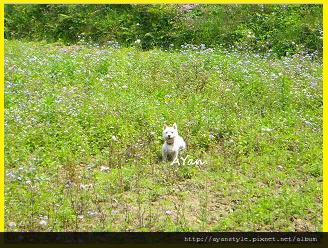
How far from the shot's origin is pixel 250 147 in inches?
514

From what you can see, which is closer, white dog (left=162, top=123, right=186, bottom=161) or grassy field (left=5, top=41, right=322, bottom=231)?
grassy field (left=5, top=41, right=322, bottom=231)

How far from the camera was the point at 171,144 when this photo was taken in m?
12.4

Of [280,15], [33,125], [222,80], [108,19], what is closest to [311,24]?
[280,15]

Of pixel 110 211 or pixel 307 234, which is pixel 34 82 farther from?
pixel 307 234

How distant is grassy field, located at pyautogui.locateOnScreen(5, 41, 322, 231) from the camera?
10.7 meters

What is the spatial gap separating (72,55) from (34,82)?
2.87 meters

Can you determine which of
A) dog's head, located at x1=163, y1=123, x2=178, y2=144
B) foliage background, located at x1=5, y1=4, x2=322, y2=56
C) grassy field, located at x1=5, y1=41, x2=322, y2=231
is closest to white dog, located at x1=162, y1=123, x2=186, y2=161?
dog's head, located at x1=163, y1=123, x2=178, y2=144

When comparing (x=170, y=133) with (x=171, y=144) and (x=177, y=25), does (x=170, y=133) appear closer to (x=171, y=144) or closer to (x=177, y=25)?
(x=171, y=144)

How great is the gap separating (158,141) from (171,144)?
2.28 feet

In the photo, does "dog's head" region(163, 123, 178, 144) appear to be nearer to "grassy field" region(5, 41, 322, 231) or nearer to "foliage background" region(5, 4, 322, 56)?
"grassy field" region(5, 41, 322, 231)

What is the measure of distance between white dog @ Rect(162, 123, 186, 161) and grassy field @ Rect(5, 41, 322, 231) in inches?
12.3

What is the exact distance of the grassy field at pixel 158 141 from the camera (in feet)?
35.1

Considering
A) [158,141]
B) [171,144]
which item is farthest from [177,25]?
[171,144]

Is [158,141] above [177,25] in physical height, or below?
below
